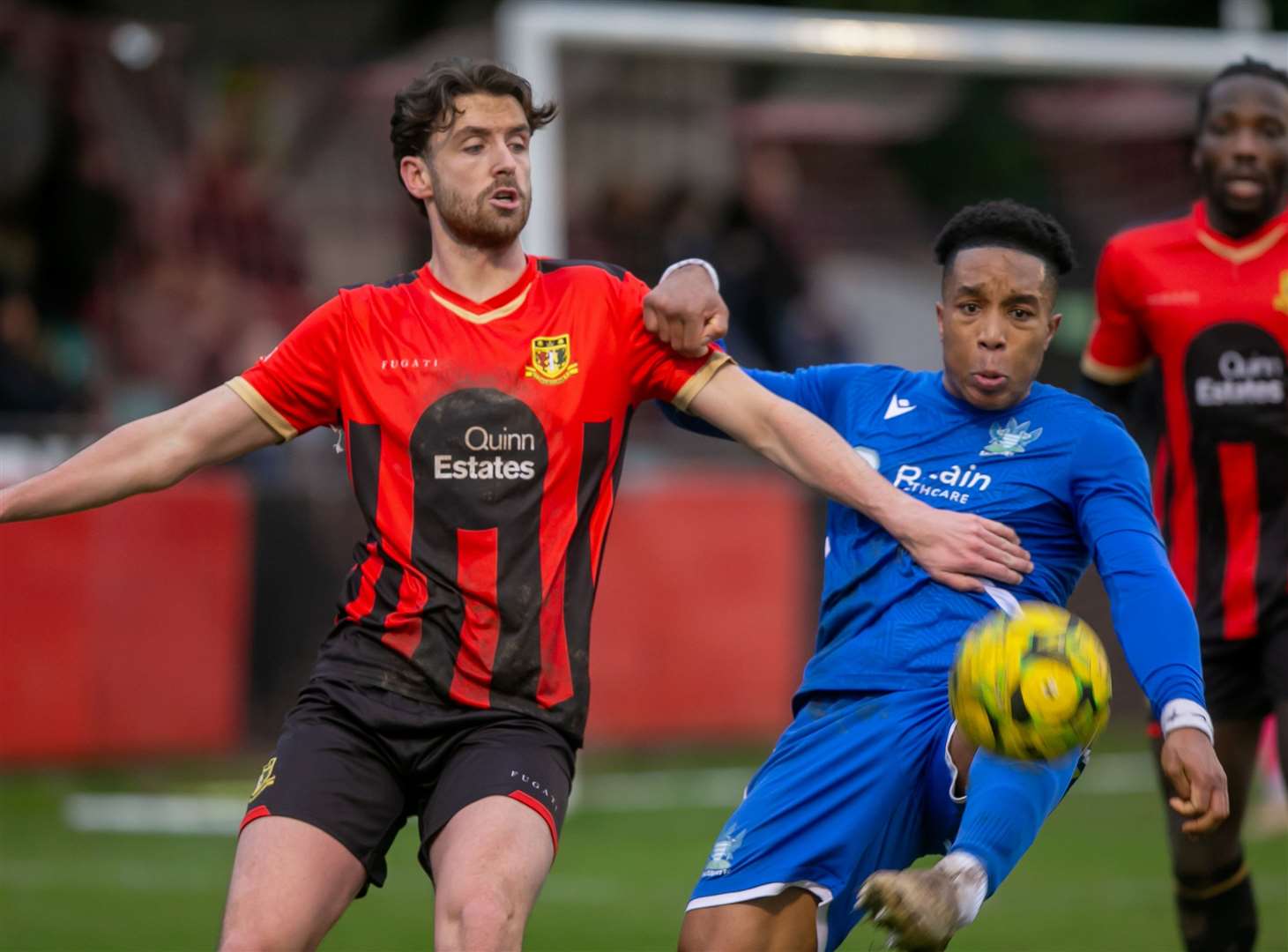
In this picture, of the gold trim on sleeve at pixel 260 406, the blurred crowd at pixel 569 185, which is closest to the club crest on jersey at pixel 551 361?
the gold trim on sleeve at pixel 260 406

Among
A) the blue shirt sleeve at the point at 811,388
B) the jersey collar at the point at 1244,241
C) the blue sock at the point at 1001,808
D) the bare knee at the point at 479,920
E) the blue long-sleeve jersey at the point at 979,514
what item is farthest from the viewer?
the jersey collar at the point at 1244,241

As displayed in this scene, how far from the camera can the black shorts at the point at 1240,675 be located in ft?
21.6

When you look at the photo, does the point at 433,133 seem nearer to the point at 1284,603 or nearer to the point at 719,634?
the point at 1284,603

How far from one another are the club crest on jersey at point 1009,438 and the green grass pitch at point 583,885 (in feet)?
9.19

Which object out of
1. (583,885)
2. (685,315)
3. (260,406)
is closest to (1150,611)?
(685,315)

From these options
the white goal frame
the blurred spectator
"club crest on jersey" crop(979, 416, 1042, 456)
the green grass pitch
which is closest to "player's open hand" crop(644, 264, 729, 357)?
"club crest on jersey" crop(979, 416, 1042, 456)

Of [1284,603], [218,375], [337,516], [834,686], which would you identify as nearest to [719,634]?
[337,516]

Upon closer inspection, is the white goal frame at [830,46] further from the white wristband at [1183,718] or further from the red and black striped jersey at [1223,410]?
the white wristband at [1183,718]

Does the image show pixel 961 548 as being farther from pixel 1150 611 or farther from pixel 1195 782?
pixel 1195 782

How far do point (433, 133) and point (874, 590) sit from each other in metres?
1.66

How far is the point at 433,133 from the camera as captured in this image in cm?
534

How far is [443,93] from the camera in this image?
17.3 feet

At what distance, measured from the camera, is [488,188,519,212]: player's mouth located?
17.2ft

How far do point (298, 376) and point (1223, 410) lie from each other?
3.08 metres
